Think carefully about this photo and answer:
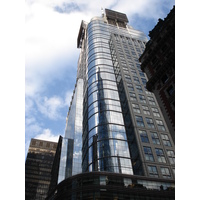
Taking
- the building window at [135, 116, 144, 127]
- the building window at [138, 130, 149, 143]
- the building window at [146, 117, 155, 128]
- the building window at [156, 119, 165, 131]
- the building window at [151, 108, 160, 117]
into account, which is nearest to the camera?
A: the building window at [138, 130, 149, 143]

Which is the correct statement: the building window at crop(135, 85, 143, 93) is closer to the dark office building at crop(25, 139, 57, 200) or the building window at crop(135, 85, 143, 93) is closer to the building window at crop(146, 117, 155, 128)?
the building window at crop(146, 117, 155, 128)

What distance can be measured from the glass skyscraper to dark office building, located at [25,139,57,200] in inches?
1994

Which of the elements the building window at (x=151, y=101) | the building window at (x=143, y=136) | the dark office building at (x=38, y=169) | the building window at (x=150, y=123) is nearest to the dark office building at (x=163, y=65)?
the building window at (x=143, y=136)

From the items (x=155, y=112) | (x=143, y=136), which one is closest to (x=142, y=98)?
(x=155, y=112)

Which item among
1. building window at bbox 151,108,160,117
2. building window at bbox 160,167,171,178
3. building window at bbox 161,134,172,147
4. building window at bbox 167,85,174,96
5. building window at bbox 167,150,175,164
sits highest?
building window at bbox 151,108,160,117

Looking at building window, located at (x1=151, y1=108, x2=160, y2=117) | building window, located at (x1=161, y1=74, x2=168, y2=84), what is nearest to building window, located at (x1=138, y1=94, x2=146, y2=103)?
building window, located at (x1=151, y1=108, x2=160, y2=117)

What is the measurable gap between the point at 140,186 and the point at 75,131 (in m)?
54.2

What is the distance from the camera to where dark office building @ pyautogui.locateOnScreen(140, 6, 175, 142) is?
29308mm

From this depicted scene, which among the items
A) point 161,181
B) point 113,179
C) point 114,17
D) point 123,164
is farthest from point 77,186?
point 114,17

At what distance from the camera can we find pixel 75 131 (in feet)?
313

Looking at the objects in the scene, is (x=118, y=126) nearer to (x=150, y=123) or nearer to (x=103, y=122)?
(x=103, y=122)

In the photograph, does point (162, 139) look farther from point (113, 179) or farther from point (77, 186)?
point (77, 186)

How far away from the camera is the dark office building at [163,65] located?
2931 cm

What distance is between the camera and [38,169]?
136625 mm
